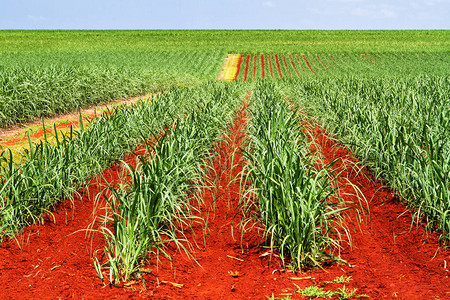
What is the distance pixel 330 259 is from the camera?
3.26m

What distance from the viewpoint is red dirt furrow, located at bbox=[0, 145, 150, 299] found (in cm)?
286

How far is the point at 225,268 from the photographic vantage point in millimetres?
3270

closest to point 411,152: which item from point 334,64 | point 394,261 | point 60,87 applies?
point 394,261

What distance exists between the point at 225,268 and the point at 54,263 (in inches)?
55.4

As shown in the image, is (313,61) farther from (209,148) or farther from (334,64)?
(209,148)

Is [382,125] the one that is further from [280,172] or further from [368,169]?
[280,172]

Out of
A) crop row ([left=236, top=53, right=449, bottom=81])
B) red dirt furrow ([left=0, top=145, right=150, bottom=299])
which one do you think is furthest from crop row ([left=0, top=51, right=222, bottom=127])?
crop row ([left=236, top=53, right=449, bottom=81])

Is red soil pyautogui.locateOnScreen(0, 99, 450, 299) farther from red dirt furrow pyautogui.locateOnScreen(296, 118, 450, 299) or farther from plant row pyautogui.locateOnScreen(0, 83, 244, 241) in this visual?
plant row pyautogui.locateOnScreen(0, 83, 244, 241)

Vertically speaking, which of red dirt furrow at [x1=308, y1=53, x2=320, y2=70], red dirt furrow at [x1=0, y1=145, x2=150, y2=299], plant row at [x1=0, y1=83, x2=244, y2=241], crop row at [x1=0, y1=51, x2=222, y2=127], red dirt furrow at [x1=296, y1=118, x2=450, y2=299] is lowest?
red dirt furrow at [x1=296, y1=118, x2=450, y2=299]

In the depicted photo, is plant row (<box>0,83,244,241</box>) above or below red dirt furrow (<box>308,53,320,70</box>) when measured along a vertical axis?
below

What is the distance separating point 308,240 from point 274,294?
0.54 metres

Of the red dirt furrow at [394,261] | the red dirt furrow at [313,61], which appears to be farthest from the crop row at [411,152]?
the red dirt furrow at [313,61]

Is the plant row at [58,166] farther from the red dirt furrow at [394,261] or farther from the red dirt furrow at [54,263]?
the red dirt furrow at [394,261]

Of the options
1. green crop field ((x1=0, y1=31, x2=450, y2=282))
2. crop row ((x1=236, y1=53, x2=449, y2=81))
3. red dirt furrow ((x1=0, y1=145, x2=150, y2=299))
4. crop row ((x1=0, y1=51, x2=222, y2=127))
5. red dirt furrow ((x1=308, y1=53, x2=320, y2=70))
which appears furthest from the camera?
red dirt furrow ((x1=308, y1=53, x2=320, y2=70))
